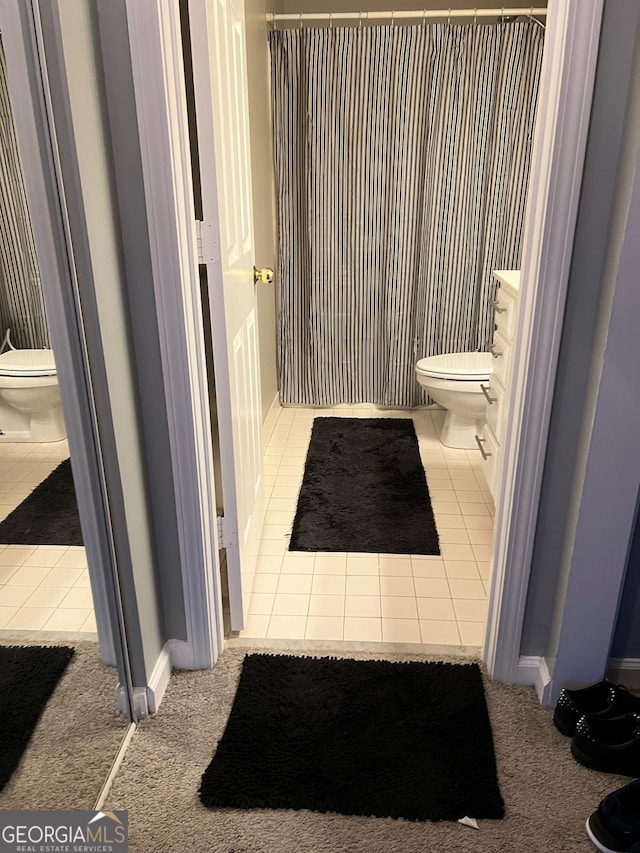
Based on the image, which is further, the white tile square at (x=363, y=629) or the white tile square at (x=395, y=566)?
the white tile square at (x=395, y=566)

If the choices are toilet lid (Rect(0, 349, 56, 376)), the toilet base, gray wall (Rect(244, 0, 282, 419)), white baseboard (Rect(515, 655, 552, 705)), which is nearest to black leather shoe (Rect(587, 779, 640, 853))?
white baseboard (Rect(515, 655, 552, 705))

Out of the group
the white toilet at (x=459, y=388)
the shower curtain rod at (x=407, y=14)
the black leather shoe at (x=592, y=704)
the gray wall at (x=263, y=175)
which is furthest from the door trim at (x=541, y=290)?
the shower curtain rod at (x=407, y=14)

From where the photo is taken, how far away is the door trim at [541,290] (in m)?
1.34

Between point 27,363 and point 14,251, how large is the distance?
200 millimetres

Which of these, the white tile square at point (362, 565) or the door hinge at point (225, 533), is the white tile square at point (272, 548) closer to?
the white tile square at point (362, 565)

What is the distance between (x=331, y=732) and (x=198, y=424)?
84cm

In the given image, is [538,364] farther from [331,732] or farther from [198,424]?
[331,732]

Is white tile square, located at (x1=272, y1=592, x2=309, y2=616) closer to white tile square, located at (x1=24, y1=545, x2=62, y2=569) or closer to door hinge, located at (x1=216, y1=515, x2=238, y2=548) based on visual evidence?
door hinge, located at (x1=216, y1=515, x2=238, y2=548)

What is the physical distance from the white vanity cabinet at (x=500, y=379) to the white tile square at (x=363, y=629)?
2.03 ft

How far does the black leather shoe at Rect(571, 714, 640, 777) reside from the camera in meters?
1.57

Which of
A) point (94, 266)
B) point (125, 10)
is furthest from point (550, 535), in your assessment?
point (125, 10)

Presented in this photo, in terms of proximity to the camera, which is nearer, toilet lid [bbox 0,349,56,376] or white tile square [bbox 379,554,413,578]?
toilet lid [bbox 0,349,56,376]

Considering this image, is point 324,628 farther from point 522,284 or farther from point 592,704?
point 522,284

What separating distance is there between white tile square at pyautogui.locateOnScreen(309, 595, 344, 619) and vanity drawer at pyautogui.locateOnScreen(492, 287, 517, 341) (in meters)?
1.09
